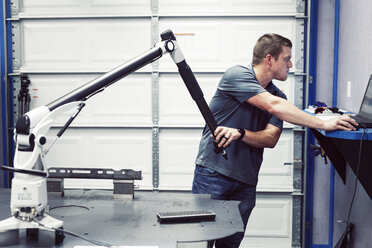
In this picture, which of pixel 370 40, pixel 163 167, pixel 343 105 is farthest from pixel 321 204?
pixel 370 40

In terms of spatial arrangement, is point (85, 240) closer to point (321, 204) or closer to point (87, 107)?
point (87, 107)

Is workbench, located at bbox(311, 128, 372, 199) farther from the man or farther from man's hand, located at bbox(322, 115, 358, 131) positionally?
the man

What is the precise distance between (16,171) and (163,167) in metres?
2.95

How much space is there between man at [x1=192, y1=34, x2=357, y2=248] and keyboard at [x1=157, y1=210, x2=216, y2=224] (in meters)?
0.78

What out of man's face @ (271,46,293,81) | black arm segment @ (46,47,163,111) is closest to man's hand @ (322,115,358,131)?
man's face @ (271,46,293,81)

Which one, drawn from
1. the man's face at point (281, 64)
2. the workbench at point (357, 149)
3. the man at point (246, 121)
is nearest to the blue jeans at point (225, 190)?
the man at point (246, 121)

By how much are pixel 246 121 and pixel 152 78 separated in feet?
5.87

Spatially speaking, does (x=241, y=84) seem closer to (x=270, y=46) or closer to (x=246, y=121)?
(x=246, y=121)

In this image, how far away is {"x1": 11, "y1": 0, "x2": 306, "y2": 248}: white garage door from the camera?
4.53 m

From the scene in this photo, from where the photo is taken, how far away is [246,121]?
3.02 meters

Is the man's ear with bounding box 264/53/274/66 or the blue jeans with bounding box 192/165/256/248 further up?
the man's ear with bounding box 264/53/274/66

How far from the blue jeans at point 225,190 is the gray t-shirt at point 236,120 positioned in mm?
44

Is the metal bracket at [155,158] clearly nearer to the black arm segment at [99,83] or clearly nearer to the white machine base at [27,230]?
the black arm segment at [99,83]

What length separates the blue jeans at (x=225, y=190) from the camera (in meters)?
2.93
